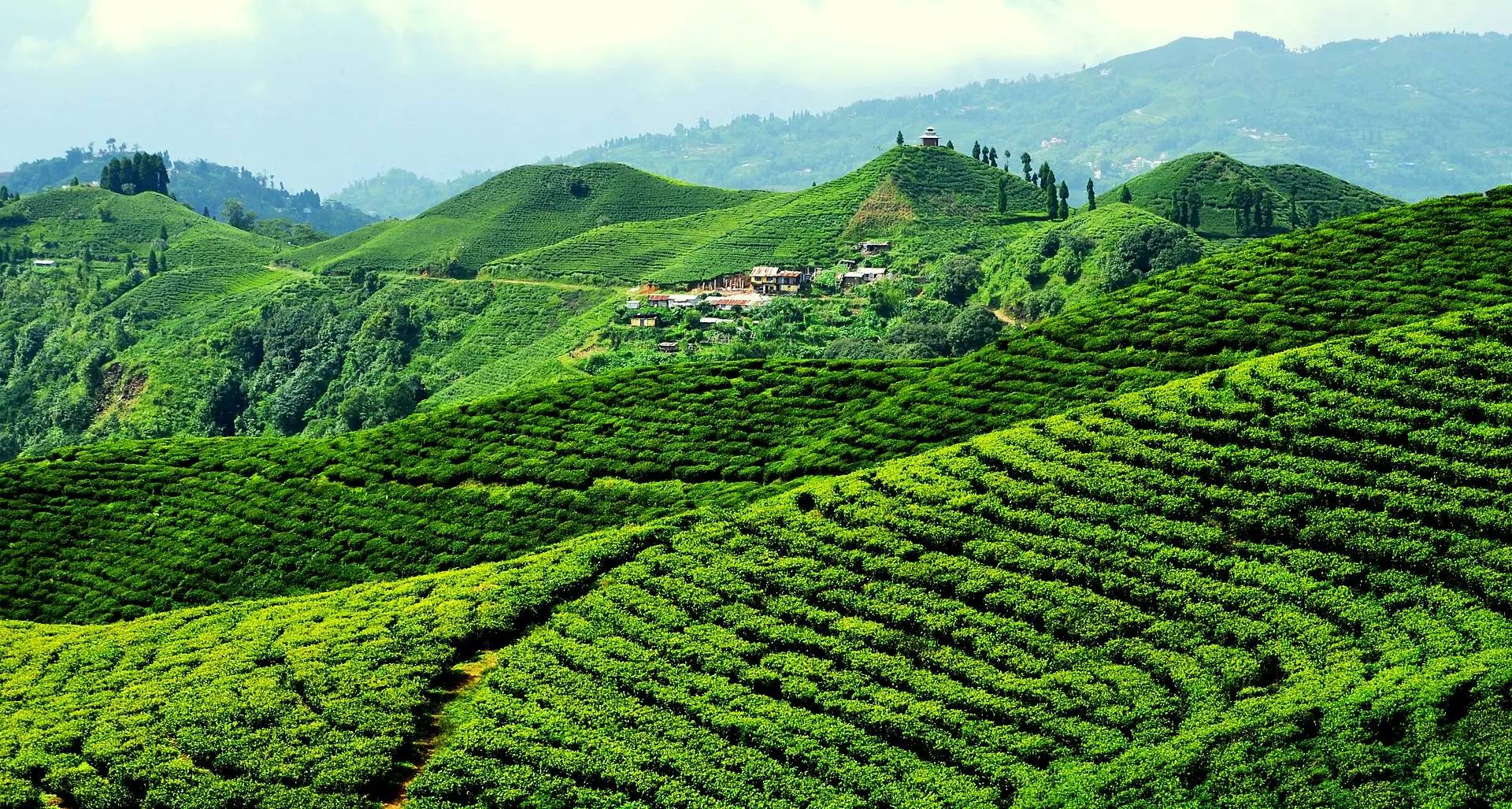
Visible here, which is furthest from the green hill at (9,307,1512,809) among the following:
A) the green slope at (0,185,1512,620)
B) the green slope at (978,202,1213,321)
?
the green slope at (978,202,1213,321)

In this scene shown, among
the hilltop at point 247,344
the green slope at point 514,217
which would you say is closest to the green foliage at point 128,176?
the hilltop at point 247,344

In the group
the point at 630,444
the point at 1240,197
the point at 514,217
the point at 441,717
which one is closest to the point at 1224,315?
the point at 630,444

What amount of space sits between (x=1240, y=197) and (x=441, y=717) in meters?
108

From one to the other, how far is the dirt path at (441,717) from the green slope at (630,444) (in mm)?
9942

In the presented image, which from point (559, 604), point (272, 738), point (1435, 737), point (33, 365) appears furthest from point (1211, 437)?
point (33, 365)

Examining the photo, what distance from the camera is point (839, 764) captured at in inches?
960

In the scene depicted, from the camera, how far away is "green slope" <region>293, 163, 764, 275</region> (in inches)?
5787

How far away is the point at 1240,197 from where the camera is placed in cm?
11969

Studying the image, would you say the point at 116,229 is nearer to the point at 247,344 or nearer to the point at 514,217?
the point at 514,217

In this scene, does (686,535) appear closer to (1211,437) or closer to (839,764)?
(839,764)

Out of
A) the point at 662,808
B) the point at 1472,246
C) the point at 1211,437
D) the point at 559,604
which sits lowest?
the point at 662,808

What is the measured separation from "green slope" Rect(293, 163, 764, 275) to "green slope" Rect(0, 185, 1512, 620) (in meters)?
93.1

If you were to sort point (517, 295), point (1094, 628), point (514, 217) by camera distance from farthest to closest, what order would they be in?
point (514, 217) → point (517, 295) → point (1094, 628)

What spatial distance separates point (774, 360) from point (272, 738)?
90.3 feet
